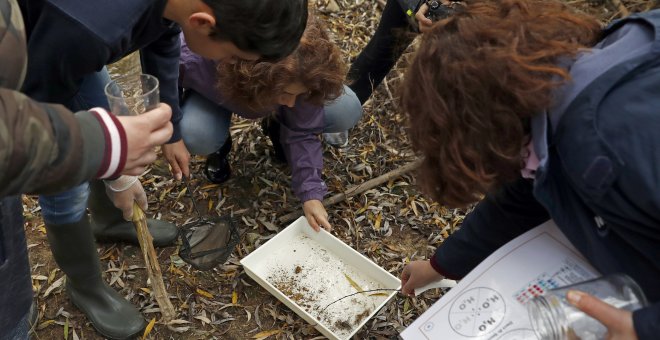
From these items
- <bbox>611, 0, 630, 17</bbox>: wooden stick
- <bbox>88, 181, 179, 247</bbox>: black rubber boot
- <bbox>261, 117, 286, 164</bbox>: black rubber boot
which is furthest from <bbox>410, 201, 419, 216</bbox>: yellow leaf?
<bbox>611, 0, 630, 17</bbox>: wooden stick

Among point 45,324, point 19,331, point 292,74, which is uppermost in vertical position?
point 292,74

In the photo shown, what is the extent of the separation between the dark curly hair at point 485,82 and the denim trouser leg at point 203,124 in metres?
1.48

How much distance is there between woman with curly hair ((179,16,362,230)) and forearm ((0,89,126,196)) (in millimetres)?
1068

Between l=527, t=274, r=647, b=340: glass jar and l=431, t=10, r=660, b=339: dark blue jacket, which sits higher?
l=431, t=10, r=660, b=339: dark blue jacket

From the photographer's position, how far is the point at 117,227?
2410 millimetres

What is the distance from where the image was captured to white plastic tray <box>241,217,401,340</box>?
2.07 meters

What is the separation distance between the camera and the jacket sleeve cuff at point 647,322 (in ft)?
3.47

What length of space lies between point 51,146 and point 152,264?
119 cm

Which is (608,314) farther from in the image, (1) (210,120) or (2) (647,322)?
(1) (210,120)

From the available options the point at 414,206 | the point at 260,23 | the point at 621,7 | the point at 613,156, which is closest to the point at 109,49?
the point at 260,23

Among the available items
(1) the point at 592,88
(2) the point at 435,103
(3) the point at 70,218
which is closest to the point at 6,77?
(2) the point at 435,103

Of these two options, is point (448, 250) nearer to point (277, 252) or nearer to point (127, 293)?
point (277, 252)

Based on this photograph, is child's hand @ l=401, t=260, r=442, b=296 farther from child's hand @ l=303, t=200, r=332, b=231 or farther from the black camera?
the black camera

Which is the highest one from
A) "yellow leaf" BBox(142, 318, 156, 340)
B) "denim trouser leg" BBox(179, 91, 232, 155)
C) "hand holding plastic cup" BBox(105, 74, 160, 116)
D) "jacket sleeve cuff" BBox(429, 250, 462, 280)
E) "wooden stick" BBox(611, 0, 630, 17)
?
"hand holding plastic cup" BBox(105, 74, 160, 116)
